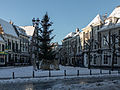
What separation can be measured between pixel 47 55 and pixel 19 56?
112 feet

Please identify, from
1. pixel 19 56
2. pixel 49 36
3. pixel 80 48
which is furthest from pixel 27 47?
pixel 49 36

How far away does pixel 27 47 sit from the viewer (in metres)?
67.9

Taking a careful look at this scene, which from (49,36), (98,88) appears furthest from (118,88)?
(49,36)

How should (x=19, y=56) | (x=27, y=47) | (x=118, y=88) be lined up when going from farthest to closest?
(x=27, y=47), (x=19, y=56), (x=118, y=88)

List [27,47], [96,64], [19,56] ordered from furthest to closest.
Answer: [27,47] → [19,56] → [96,64]

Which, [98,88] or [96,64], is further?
[96,64]

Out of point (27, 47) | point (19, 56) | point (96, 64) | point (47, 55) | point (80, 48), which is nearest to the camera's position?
point (47, 55)

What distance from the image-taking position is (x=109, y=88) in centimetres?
1042

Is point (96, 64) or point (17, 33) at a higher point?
point (17, 33)

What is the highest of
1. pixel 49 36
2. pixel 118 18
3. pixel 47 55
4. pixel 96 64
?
pixel 118 18

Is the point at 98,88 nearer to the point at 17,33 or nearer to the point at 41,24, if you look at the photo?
the point at 41,24

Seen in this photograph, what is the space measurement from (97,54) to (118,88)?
29.7m

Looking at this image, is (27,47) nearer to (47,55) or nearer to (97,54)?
(97,54)

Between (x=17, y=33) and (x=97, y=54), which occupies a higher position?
(x=17, y=33)
